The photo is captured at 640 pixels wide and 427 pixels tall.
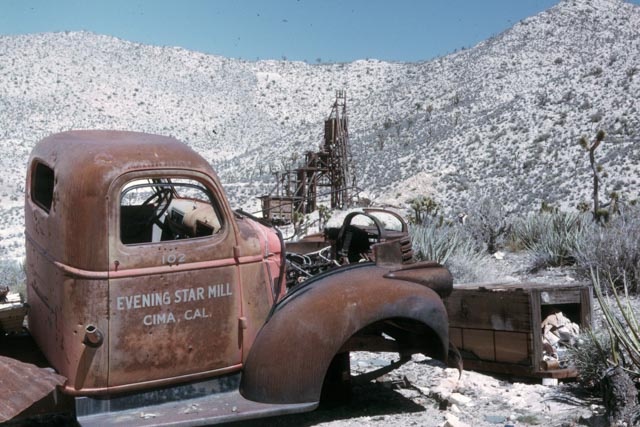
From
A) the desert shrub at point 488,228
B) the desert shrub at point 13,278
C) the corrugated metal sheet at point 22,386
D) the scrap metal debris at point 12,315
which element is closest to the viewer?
the corrugated metal sheet at point 22,386

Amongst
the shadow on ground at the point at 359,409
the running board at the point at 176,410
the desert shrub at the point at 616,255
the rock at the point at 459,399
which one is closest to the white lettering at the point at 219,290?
the running board at the point at 176,410

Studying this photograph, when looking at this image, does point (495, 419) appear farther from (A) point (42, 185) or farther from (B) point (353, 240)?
(A) point (42, 185)

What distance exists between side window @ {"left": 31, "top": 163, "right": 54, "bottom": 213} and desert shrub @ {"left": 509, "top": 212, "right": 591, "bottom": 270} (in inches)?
275

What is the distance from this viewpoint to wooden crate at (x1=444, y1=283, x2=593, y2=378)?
17.4 feet

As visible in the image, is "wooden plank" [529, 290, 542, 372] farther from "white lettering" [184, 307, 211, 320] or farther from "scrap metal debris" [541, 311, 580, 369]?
"white lettering" [184, 307, 211, 320]

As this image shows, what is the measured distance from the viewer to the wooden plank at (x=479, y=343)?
5.59m

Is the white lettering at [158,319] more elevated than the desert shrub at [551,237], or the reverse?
the desert shrub at [551,237]

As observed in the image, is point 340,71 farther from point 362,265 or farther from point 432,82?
point 362,265

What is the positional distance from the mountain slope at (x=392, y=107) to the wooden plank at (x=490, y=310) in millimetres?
18447

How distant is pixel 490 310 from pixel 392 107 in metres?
45.1

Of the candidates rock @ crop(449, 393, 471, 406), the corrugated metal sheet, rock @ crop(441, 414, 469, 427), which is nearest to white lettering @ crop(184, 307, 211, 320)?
the corrugated metal sheet

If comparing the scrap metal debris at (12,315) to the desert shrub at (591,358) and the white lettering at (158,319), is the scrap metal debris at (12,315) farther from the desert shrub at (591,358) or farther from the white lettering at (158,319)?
the desert shrub at (591,358)

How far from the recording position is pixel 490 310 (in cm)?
558

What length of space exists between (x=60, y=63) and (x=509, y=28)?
1534 inches
